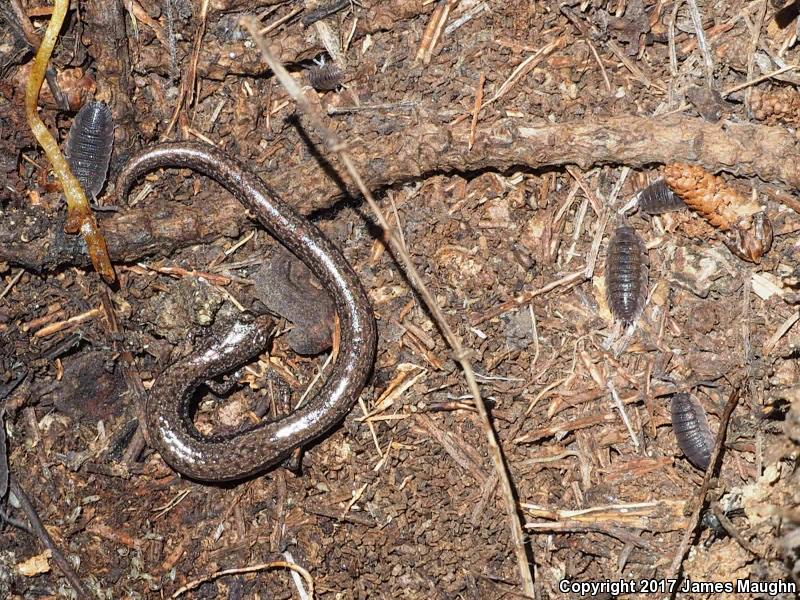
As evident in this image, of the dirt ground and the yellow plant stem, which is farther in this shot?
the yellow plant stem

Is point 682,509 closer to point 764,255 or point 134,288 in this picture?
point 764,255

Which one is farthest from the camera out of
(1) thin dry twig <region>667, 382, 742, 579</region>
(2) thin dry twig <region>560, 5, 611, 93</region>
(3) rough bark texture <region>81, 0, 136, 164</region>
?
(3) rough bark texture <region>81, 0, 136, 164</region>

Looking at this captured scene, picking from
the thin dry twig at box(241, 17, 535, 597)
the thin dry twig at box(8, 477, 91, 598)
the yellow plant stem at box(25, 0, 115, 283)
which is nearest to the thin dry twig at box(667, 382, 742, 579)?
the thin dry twig at box(241, 17, 535, 597)

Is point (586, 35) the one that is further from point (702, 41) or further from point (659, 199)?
point (659, 199)

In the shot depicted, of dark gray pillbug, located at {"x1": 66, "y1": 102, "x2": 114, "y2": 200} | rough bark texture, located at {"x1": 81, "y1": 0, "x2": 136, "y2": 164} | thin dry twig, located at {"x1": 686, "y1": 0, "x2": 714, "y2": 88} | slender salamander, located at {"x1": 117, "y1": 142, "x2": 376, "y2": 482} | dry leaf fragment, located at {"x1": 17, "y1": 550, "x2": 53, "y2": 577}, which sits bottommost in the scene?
dry leaf fragment, located at {"x1": 17, "y1": 550, "x2": 53, "y2": 577}

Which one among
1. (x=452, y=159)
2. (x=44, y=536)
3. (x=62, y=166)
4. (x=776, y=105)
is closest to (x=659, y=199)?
(x=776, y=105)

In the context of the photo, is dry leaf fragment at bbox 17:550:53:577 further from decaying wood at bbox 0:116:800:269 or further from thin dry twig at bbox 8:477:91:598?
decaying wood at bbox 0:116:800:269

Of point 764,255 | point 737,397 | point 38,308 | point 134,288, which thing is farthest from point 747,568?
point 38,308
